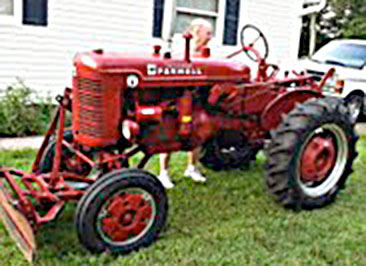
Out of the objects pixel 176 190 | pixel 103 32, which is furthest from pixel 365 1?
pixel 176 190

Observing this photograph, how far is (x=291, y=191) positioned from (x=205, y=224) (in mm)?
785

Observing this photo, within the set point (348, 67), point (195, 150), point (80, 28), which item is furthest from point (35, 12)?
point (348, 67)

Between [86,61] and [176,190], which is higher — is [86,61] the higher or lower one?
the higher one

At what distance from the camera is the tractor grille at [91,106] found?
Result: 339cm

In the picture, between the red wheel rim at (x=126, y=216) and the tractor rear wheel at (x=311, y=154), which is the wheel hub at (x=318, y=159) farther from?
the red wheel rim at (x=126, y=216)

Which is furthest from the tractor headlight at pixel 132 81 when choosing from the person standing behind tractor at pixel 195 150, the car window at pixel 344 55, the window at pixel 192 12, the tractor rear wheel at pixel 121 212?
the car window at pixel 344 55

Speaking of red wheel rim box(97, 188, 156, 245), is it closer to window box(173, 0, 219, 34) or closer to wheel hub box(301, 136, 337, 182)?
wheel hub box(301, 136, 337, 182)

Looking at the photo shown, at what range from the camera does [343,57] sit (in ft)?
32.7

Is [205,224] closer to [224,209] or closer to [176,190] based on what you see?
[224,209]

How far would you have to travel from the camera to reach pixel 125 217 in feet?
10.6

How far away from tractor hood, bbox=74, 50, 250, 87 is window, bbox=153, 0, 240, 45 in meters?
4.85

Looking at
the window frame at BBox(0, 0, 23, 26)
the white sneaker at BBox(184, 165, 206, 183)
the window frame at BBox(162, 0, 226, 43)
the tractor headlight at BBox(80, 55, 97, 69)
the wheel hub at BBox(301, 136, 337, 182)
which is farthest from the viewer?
the window frame at BBox(162, 0, 226, 43)

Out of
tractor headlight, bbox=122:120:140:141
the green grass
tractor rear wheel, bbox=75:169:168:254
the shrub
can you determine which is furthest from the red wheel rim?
the shrub

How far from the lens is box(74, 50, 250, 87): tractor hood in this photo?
3391 millimetres
